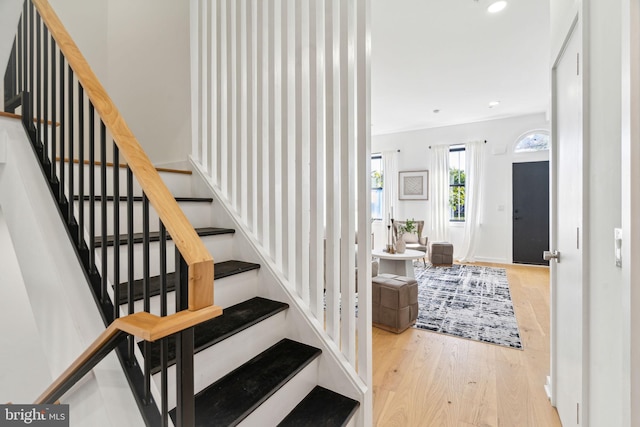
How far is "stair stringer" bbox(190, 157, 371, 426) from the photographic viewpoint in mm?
1547

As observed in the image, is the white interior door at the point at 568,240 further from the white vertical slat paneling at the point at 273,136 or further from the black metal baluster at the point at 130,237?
the black metal baluster at the point at 130,237

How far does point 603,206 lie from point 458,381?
5.29 ft

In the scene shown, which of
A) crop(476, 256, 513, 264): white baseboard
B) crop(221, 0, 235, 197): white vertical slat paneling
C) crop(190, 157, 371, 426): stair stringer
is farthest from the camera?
crop(476, 256, 513, 264): white baseboard

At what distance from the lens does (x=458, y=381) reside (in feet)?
7.07

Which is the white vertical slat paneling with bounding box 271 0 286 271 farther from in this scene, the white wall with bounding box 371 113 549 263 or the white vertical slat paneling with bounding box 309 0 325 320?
the white wall with bounding box 371 113 549 263

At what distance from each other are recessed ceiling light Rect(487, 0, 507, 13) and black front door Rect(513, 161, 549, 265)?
155 inches

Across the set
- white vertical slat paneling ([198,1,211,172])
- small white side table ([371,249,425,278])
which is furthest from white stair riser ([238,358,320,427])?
small white side table ([371,249,425,278])

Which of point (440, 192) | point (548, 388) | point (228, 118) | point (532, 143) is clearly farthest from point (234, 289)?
point (532, 143)

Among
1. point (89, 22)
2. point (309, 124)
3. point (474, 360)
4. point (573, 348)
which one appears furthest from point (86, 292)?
point (89, 22)

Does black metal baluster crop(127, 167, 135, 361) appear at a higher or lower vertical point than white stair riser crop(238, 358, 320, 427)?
higher

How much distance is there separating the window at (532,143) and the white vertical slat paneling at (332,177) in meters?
5.75

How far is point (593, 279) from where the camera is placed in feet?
4.01

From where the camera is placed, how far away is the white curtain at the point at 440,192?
655cm

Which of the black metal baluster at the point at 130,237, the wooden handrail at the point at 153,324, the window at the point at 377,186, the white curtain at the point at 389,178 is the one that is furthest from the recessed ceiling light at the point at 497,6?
the window at the point at 377,186
